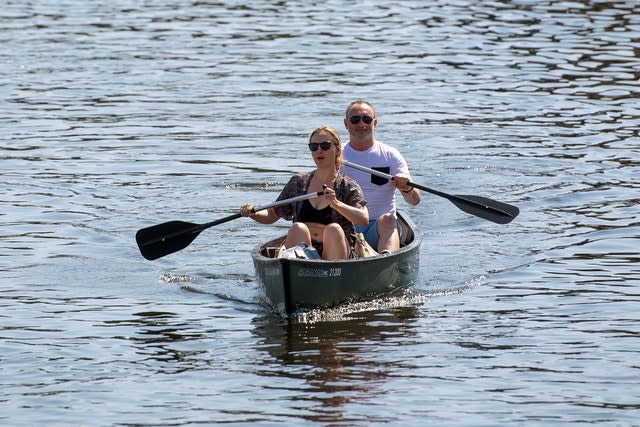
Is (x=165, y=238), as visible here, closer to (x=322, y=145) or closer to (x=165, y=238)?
(x=165, y=238)

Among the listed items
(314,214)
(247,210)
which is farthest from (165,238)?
(314,214)

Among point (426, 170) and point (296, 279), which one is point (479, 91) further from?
point (296, 279)

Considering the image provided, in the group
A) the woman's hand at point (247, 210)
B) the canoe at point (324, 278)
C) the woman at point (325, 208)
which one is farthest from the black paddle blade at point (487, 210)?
the woman's hand at point (247, 210)

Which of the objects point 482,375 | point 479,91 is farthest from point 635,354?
point 479,91

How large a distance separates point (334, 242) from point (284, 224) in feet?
13.7

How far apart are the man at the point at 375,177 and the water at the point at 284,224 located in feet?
2.05

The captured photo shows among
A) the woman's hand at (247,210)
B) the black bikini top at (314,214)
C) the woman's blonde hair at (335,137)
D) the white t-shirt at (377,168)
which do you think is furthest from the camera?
the white t-shirt at (377,168)

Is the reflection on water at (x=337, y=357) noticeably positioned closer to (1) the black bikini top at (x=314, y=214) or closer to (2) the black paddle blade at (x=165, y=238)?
(1) the black bikini top at (x=314, y=214)

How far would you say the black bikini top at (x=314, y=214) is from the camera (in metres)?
12.0

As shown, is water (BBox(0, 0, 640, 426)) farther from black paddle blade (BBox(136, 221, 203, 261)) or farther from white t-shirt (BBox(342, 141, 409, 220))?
white t-shirt (BBox(342, 141, 409, 220))

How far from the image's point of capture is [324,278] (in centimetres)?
1146

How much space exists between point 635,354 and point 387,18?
23.1 m

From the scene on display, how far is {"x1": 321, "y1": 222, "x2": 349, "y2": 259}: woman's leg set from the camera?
11.6 metres

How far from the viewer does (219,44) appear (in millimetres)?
29047
